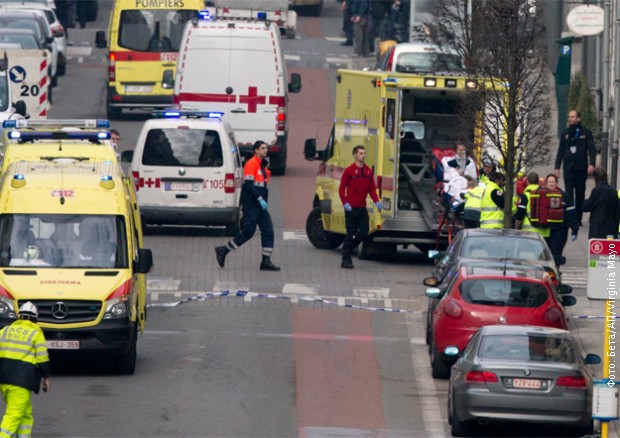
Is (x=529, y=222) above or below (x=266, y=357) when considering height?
above

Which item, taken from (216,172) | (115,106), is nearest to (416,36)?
(115,106)

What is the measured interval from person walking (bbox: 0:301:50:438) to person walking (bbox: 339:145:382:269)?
1067 centimetres

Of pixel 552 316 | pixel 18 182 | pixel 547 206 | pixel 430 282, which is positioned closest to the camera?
pixel 552 316

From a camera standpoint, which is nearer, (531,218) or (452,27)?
(531,218)

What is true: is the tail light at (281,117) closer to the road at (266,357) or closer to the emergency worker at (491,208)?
the road at (266,357)

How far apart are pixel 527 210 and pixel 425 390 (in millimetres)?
6169

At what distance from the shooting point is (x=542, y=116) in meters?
25.0

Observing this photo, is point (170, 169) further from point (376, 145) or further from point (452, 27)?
point (452, 27)

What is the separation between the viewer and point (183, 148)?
1136 inches

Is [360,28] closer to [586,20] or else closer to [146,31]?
[146,31]

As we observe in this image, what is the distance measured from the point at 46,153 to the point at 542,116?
750 centimetres

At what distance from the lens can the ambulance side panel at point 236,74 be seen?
3388 cm

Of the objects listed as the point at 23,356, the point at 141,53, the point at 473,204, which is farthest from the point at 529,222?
the point at 141,53

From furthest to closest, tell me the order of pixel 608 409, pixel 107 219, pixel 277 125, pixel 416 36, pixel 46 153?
1. pixel 416 36
2. pixel 277 125
3. pixel 46 153
4. pixel 107 219
5. pixel 608 409
